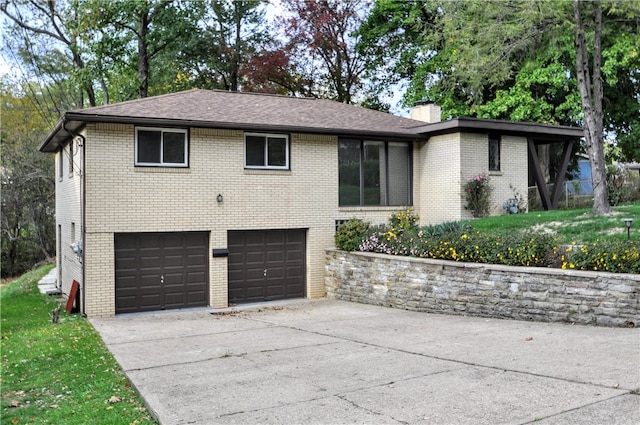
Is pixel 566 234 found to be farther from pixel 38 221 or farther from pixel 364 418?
pixel 38 221

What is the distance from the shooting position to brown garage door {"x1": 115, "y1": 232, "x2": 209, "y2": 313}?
14797 millimetres

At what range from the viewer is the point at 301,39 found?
30.3 m

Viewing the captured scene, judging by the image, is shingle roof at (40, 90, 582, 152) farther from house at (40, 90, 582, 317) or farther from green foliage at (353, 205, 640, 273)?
green foliage at (353, 205, 640, 273)

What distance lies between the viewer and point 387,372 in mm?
7430

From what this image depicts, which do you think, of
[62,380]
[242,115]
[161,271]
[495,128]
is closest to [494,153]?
[495,128]

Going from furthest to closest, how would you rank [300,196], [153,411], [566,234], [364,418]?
1. [300,196]
2. [566,234]
3. [153,411]
4. [364,418]

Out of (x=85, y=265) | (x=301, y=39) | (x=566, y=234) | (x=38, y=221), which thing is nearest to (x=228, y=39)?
(x=301, y=39)

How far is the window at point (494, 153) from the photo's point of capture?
1822 cm

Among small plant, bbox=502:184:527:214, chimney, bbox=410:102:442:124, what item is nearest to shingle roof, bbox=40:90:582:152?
chimney, bbox=410:102:442:124

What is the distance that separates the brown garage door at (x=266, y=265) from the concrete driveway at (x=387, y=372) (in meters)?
4.17

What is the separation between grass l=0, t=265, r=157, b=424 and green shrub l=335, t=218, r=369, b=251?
716cm

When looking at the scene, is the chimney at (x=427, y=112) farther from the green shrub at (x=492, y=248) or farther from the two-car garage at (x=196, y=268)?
the green shrub at (x=492, y=248)

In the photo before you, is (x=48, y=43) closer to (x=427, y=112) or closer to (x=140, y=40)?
(x=140, y=40)

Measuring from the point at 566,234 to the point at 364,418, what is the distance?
9970 millimetres
